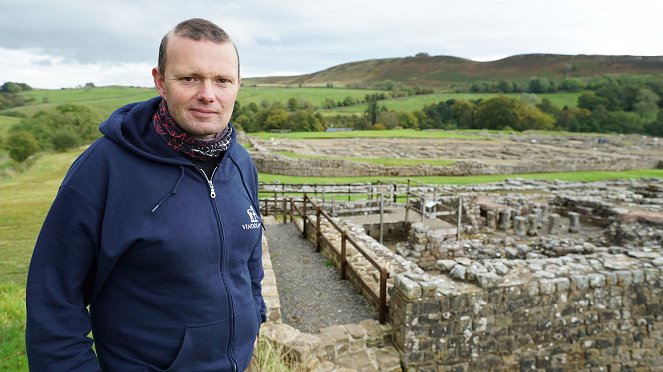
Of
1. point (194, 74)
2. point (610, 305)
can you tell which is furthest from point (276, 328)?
point (610, 305)

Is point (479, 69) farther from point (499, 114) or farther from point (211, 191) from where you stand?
point (211, 191)

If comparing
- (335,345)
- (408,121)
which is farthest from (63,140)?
(408,121)

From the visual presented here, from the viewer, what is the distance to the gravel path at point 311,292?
6.27 metres

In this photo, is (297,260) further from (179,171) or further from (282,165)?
(282,165)

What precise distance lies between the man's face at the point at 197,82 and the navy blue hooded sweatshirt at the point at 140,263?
18 centimetres

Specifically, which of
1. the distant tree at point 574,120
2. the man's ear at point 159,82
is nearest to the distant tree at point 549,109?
the distant tree at point 574,120

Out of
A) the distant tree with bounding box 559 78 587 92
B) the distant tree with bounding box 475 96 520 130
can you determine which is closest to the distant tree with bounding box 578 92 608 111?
the distant tree with bounding box 475 96 520 130

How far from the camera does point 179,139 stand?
1.79 m

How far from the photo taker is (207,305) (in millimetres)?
1812

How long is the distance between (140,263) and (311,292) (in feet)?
19.1

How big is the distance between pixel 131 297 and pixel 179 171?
0.60 m

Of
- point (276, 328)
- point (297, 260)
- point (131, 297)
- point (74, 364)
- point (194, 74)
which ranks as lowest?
point (297, 260)

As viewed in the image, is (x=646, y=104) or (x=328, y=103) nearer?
(x=646, y=104)

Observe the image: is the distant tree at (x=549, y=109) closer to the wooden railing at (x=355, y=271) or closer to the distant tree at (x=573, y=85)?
the distant tree at (x=573, y=85)
